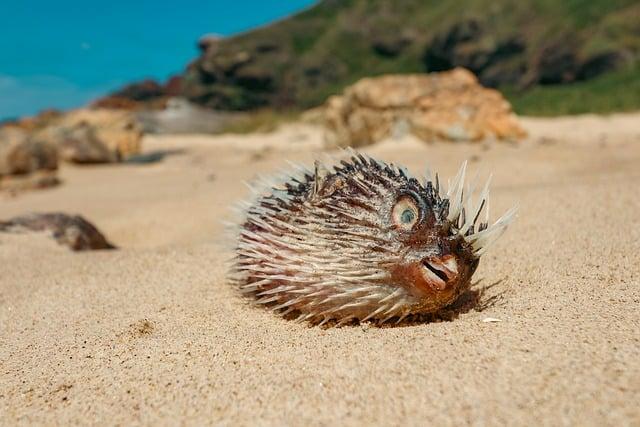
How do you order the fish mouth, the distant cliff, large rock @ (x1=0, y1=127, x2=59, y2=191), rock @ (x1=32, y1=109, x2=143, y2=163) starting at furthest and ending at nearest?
the distant cliff < rock @ (x1=32, y1=109, x2=143, y2=163) < large rock @ (x1=0, y1=127, x2=59, y2=191) < the fish mouth

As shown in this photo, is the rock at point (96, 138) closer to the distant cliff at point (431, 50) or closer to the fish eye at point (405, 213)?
the fish eye at point (405, 213)

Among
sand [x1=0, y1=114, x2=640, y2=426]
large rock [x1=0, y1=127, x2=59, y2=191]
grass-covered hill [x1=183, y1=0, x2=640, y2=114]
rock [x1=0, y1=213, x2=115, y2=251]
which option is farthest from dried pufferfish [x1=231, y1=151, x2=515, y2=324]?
grass-covered hill [x1=183, y1=0, x2=640, y2=114]

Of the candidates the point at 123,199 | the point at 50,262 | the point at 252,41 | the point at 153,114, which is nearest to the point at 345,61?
the point at 252,41

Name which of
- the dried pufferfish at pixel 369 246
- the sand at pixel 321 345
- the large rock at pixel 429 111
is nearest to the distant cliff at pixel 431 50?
the large rock at pixel 429 111

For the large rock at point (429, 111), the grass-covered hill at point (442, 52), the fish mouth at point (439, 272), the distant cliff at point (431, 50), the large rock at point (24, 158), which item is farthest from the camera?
the distant cliff at point (431, 50)

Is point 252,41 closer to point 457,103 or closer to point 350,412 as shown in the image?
point 457,103

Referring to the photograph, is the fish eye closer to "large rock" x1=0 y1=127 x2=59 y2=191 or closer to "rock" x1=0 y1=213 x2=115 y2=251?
"rock" x1=0 y1=213 x2=115 y2=251
